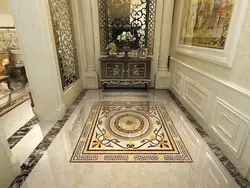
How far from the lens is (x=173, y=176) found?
1.56 m

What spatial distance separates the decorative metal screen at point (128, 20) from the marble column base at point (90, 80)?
0.71 meters

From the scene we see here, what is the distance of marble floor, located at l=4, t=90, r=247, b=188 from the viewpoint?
1.48 meters

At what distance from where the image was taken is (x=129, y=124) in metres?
2.53

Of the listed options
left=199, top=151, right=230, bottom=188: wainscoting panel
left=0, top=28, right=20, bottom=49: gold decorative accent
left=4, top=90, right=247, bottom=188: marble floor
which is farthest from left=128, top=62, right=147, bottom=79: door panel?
left=0, top=28, right=20, bottom=49: gold decorative accent

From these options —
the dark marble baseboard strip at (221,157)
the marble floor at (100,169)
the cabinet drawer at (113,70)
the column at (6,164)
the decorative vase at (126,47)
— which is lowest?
the marble floor at (100,169)

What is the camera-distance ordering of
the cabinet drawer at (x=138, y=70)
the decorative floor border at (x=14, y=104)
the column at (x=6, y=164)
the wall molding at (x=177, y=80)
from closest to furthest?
the column at (x=6, y=164)
the decorative floor border at (x=14, y=104)
the wall molding at (x=177, y=80)
the cabinet drawer at (x=138, y=70)

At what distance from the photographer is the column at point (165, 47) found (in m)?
3.59

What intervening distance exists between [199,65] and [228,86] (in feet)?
2.69

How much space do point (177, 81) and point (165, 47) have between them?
989 millimetres

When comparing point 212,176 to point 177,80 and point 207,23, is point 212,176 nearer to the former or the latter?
point 207,23

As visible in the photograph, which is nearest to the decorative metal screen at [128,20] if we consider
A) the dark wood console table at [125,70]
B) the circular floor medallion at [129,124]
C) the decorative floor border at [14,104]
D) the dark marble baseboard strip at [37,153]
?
the dark wood console table at [125,70]

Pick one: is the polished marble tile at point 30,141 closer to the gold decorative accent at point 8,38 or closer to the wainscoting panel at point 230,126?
the wainscoting panel at point 230,126

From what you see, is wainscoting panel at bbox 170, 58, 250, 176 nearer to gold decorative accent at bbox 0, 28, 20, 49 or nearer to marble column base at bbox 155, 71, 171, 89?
marble column base at bbox 155, 71, 171, 89

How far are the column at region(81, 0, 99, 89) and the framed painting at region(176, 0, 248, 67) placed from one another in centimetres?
211
